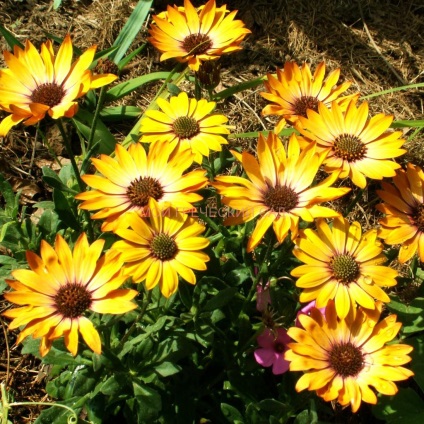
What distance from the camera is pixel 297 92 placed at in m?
2.22

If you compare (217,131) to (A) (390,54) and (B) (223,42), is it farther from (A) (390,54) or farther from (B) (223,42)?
(A) (390,54)

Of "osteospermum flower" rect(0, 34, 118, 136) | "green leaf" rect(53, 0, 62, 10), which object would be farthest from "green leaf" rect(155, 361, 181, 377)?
"green leaf" rect(53, 0, 62, 10)

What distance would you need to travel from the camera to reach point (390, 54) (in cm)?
369

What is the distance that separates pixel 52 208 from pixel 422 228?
4.42 ft

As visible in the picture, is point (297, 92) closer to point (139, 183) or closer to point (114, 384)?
point (139, 183)

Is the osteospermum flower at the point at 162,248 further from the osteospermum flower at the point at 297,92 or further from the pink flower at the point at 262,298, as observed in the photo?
the osteospermum flower at the point at 297,92

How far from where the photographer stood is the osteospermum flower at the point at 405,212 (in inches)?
75.0

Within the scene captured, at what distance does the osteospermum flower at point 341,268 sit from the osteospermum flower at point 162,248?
1.00 feet

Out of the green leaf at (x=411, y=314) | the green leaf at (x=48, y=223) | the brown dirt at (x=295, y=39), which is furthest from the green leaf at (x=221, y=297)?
the brown dirt at (x=295, y=39)

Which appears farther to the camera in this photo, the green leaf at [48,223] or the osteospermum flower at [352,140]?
the green leaf at [48,223]

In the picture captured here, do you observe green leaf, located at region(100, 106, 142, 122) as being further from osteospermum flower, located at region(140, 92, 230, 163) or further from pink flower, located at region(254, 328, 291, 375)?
pink flower, located at region(254, 328, 291, 375)

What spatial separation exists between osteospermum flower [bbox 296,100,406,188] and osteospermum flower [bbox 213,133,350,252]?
0.39ft

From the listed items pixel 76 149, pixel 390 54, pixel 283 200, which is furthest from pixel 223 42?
pixel 390 54

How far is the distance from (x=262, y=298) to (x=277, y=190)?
0.37 meters
